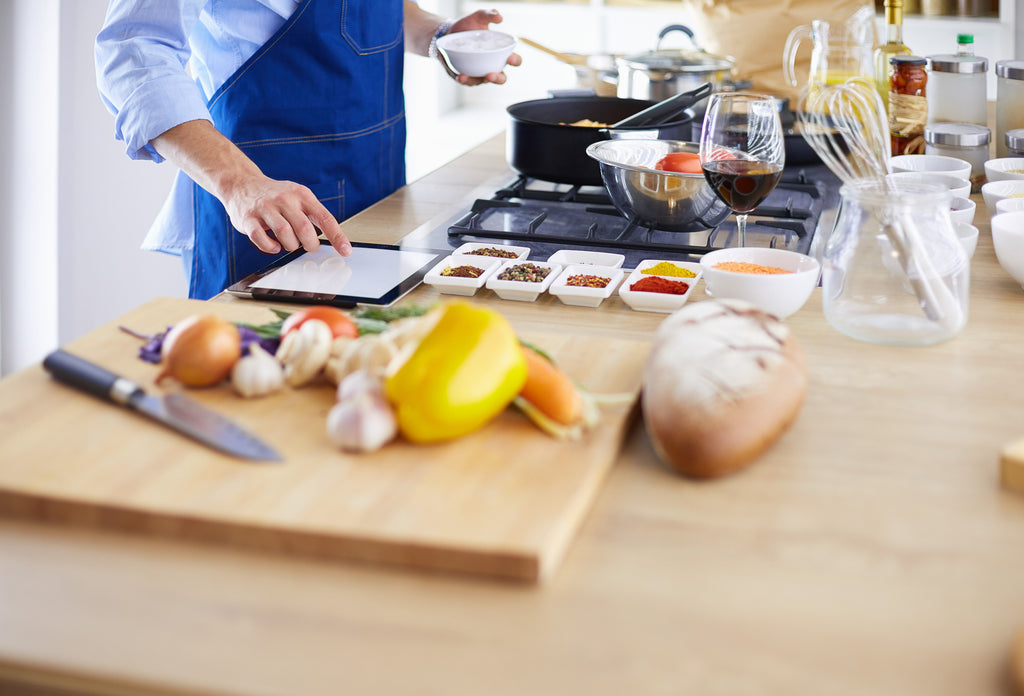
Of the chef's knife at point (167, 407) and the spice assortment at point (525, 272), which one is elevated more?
the spice assortment at point (525, 272)

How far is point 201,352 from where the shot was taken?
844 mm

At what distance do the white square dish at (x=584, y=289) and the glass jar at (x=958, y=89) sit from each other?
2.59ft

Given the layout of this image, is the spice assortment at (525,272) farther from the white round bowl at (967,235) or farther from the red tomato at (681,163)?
the white round bowl at (967,235)

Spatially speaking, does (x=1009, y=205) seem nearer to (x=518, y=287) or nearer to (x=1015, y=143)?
(x=1015, y=143)

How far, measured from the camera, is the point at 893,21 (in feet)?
5.71

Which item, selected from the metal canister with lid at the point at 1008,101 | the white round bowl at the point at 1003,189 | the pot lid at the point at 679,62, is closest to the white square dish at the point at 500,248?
the white round bowl at the point at 1003,189

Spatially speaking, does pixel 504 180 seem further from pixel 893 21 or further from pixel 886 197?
pixel 886 197

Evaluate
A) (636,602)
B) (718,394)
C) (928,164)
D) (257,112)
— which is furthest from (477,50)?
(636,602)

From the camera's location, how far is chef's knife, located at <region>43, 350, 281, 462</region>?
0.76 metres

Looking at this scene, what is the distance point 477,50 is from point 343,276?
533mm

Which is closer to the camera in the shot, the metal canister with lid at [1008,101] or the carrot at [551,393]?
the carrot at [551,393]

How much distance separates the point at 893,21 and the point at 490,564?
1446mm

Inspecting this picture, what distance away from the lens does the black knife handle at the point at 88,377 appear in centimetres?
83

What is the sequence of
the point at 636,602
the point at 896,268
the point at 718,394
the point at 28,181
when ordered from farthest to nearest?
the point at 28,181 → the point at 896,268 → the point at 718,394 → the point at 636,602
